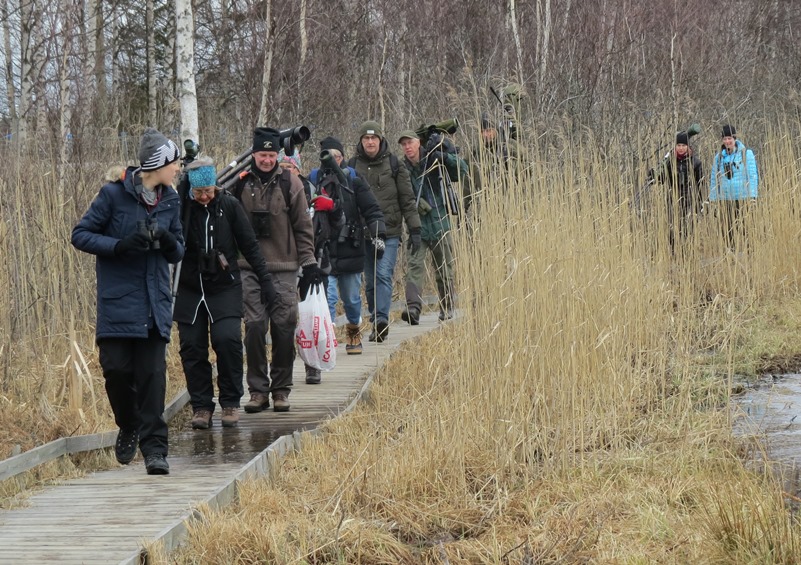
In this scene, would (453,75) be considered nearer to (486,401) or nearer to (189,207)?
(189,207)

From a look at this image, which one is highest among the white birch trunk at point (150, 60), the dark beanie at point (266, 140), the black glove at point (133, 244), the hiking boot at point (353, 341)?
the white birch trunk at point (150, 60)

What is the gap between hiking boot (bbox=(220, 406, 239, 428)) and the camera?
8.31m

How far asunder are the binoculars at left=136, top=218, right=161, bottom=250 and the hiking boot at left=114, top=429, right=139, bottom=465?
107 cm

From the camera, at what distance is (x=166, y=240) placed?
6.70m

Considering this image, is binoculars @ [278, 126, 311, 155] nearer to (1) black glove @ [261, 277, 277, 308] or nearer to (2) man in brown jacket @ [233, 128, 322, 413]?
(2) man in brown jacket @ [233, 128, 322, 413]

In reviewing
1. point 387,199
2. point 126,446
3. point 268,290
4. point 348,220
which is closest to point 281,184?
point 268,290

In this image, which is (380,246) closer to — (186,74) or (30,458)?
(186,74)

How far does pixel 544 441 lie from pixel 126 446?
7.47 feet

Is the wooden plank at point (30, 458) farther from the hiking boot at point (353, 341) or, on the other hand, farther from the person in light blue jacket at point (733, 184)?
the person in light blue jacket at point (733, 184)

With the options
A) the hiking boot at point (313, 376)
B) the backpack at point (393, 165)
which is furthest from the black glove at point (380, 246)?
the hiking boot at point (313, 376)

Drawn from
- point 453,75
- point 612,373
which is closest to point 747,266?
point 612,373

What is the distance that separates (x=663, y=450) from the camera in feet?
21.6

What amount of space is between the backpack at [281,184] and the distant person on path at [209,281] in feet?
1.71

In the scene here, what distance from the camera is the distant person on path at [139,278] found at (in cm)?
665
